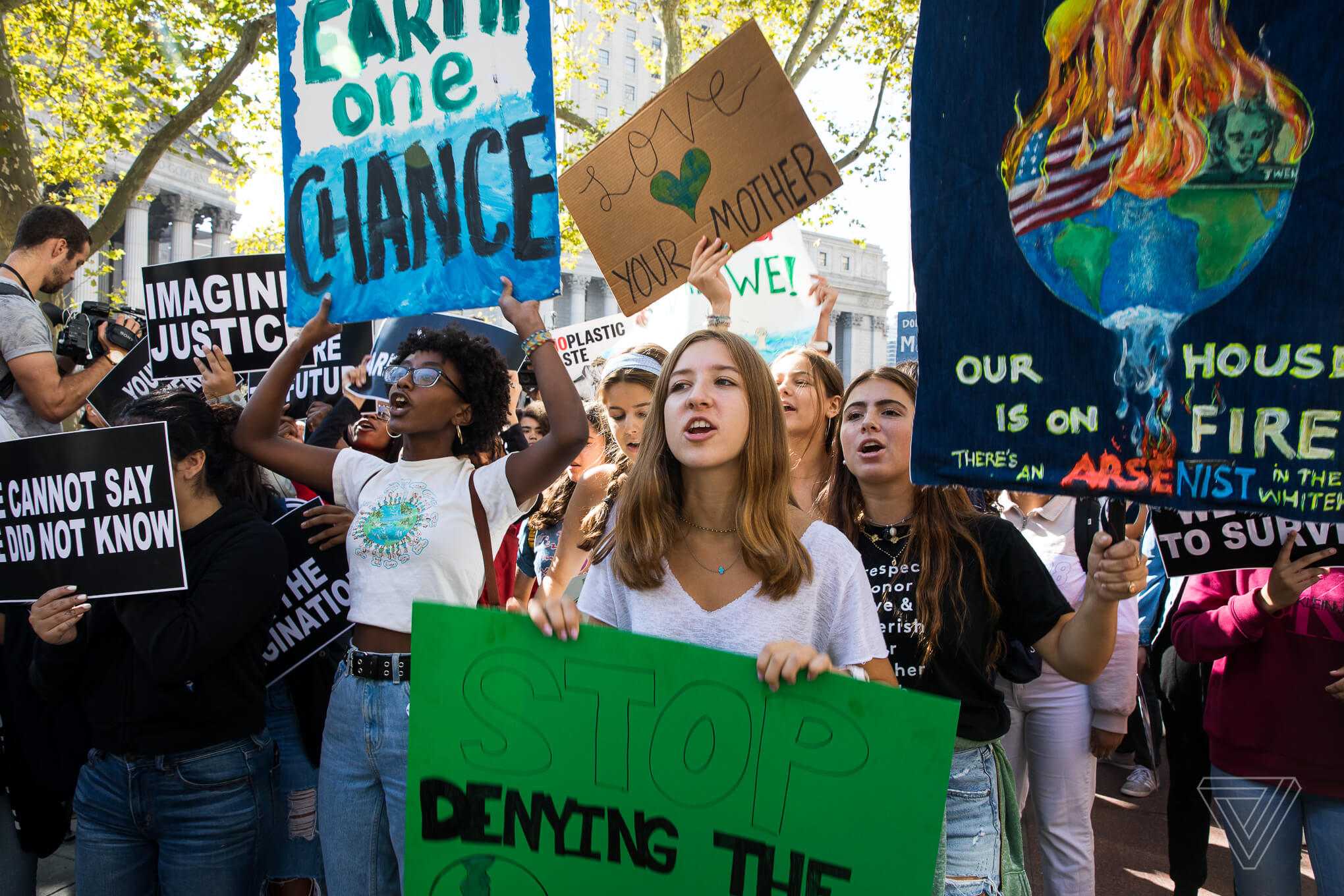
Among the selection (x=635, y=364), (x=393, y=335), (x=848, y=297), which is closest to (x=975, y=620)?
(x=635, y=364)

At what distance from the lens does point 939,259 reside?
211 cm

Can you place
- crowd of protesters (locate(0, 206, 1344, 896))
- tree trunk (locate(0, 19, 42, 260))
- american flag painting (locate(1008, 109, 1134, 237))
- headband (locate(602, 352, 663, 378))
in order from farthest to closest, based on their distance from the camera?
tree trunk (locate(0, 19, 42, 260)), headband (locate(602, 352, 663, 378)), crowd of protesters (locate(0, 206, 1344, 896)), american flag painting (locate(1008, 109, 1134, 237))

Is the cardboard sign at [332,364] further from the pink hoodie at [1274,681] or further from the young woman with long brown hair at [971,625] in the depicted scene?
the pink hoodie at [1274,681]

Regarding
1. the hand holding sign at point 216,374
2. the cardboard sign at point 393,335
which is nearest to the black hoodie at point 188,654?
the hand holding sign at point 216,374

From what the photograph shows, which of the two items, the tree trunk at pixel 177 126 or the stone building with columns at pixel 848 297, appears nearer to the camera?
the tree trunk at pixel 177 126

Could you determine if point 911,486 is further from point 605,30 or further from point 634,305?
point 605,30

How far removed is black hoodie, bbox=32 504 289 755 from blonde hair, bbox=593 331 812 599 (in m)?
1.10

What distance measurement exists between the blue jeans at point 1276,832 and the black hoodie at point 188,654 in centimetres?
288

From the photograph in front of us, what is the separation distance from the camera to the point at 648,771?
6.61 feet

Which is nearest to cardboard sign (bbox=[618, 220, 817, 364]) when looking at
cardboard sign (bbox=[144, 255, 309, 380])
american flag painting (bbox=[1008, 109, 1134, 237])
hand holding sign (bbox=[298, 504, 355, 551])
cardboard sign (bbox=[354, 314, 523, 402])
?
cardboard sign (bbox=[354, 314, 523, 402])

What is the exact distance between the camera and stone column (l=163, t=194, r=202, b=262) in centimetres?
3891

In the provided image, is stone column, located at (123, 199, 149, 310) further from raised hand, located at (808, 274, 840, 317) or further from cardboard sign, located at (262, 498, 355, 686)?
cardboard sign, located at (262, 498, 355, 686)

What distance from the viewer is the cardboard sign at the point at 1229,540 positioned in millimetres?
2553

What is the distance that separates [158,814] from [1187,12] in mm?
3072
